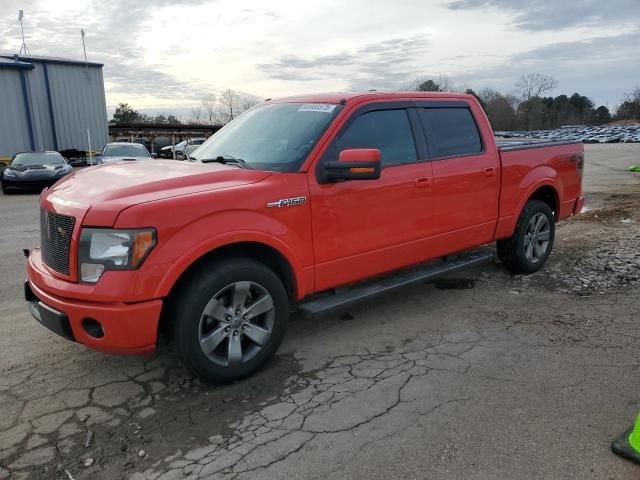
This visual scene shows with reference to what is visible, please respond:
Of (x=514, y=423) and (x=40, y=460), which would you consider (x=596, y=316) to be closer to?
(x=514, y=423)

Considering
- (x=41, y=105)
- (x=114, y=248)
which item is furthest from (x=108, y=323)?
(x=41, y=105)

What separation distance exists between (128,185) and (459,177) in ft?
9.85

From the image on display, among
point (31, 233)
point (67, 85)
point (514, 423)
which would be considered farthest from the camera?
point (67, 85)

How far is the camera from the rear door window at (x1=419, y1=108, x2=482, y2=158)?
483cm

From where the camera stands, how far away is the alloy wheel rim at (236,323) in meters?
3.40

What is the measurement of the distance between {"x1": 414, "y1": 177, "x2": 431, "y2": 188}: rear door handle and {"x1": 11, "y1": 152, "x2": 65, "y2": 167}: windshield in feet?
48.9

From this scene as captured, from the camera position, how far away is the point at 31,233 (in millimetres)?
8898

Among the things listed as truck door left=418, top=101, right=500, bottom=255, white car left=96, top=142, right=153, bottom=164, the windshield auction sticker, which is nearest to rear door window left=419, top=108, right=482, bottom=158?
truck door left=418, top=101, right=500, bottom=255

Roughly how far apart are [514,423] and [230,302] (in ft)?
6.32

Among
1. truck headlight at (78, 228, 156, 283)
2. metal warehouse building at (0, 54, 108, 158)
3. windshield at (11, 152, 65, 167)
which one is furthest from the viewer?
metal warehouse building at (0, 54, 108, 158)

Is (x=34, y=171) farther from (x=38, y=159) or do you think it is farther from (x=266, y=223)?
(x=266, y=223)

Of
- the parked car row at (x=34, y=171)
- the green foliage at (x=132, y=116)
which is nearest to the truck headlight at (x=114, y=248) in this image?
the parked car row at (x=34, y=171)

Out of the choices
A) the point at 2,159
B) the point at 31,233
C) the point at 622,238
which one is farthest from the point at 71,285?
the point at 2,159

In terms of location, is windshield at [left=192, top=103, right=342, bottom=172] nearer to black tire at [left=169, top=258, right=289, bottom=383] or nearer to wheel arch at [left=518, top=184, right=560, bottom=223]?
black tire at [left=169, top=258, right=289, bottom=383]
